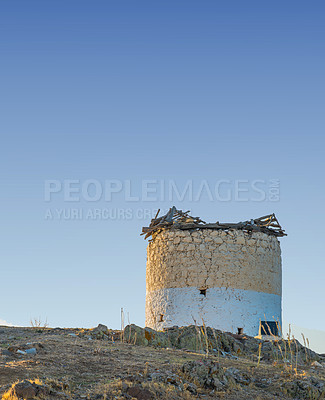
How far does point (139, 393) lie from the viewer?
6.56 metres

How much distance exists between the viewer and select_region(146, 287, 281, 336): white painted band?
15.9m

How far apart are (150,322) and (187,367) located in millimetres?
9501

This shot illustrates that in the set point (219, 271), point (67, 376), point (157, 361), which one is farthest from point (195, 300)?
point (67, 376)

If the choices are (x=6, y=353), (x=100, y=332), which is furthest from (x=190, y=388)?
(x=100, y=332)

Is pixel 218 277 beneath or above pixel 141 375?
above

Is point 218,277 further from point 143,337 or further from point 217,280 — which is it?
point 143,337

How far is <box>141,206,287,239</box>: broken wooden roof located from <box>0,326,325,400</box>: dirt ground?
24.0 feet

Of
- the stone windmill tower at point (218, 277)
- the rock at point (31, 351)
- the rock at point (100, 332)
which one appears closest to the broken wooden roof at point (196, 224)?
the stone windmill tower at point (218, 277)

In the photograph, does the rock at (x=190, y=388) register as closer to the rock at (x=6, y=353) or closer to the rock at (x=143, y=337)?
the rock at (x=6, y=353)

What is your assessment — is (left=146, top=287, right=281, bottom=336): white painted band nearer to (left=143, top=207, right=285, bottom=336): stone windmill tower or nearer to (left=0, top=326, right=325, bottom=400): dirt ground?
(left=143, top=207, right=285, bottom=336): stone windmill tower

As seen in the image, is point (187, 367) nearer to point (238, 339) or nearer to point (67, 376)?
point (67, 376)

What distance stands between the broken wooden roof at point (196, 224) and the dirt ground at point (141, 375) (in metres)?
7.32

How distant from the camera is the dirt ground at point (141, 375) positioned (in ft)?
22.2

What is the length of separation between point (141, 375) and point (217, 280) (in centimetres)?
889
